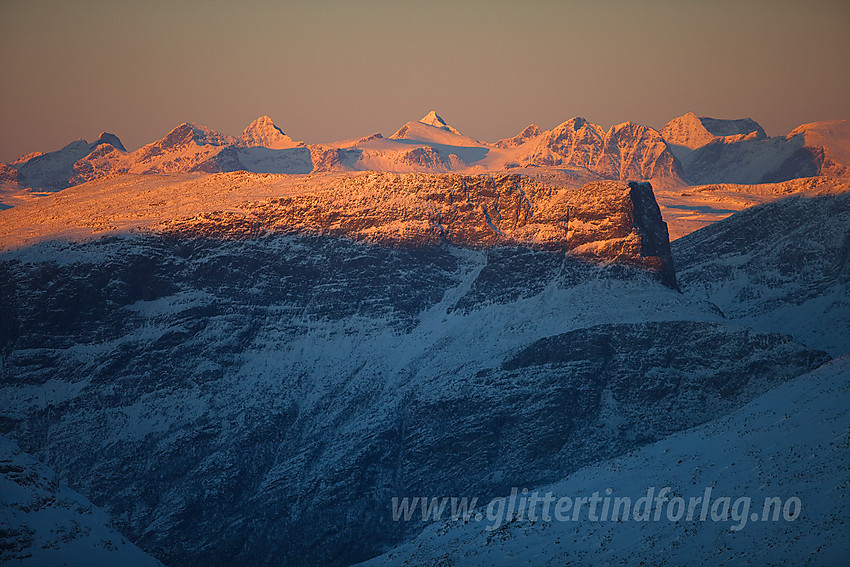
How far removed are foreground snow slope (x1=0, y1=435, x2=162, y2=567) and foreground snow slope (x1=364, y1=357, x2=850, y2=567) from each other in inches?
1186

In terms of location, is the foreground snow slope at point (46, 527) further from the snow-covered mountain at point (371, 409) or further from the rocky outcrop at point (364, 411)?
the rocky outcrop at point (364, 411)

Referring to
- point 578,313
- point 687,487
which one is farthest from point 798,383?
point 578,313

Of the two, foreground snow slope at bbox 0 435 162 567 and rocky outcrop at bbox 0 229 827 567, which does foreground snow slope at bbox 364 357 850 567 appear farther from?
rocky outcrop at bbox 0 229 827 567

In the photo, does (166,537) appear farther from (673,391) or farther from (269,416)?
(673,391)

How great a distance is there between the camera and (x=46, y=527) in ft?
308

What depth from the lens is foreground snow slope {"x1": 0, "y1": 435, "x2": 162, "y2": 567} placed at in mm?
89688

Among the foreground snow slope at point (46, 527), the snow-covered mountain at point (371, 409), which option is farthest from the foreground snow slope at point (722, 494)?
the snow-covered mountain at point (371, 409)

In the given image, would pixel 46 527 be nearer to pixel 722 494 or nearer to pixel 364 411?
pixel 722 494

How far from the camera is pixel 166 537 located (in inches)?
6629

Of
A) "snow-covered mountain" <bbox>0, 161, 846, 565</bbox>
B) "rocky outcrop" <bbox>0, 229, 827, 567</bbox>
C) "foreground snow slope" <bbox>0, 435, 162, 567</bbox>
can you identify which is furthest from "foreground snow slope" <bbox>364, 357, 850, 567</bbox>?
"rocky outcrop" <bbox>0, 229, 827, 567</bbox>

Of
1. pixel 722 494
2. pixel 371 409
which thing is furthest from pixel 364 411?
pixel 722 494

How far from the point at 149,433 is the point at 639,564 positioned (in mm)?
117240

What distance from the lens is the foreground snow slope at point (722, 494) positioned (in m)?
82.3

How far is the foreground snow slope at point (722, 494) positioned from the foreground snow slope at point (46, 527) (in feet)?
98.8
